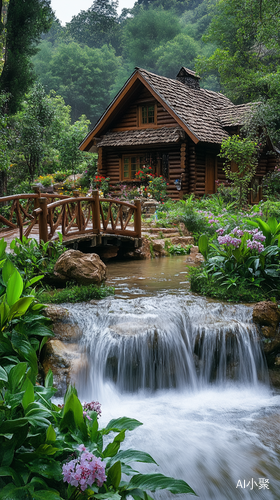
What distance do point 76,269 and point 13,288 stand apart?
9.24ft

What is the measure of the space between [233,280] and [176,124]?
1313cm

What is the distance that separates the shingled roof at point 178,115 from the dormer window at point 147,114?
690 mm

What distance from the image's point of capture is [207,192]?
1989cm

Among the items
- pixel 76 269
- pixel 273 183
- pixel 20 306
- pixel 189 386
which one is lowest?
pixel 189 386

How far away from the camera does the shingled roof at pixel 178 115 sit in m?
17.4

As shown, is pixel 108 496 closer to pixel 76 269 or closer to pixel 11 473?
pixel 11 473

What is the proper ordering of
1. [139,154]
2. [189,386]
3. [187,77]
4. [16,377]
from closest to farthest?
1. [16,377]
2. [189,386]
3. [139,154]
4. [187,77]

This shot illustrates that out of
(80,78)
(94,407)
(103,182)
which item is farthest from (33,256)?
(80,78)

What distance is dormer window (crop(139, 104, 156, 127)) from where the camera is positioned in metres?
19.3

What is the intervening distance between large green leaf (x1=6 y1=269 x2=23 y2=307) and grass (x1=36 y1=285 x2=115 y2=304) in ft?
6.53

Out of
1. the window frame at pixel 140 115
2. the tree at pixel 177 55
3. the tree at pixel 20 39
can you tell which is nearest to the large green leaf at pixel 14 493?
the tree at pixel 20 39

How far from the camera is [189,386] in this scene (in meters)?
5.46

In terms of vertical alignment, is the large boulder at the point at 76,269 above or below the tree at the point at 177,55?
below

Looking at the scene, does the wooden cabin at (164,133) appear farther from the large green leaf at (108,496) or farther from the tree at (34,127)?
the large green leaf at (108,496)
